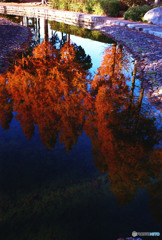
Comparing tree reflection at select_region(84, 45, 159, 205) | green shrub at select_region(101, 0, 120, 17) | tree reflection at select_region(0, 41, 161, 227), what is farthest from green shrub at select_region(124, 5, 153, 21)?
tree reflection at select_region(84, 45, 159, 205)

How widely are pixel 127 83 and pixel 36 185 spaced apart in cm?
557

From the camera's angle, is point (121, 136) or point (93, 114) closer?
point (121, 136)

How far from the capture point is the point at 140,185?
3691mm

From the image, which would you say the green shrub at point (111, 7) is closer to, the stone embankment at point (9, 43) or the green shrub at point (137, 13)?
the green shrub at point (137, 13)

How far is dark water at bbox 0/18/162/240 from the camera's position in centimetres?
302

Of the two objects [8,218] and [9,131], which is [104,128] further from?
[8,218]

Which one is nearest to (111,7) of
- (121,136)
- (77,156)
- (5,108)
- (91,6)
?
(91,6)

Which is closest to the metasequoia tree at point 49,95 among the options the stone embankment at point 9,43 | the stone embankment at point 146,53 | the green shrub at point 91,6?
the stone embankment at point 9,43

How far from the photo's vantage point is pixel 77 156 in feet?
14.5

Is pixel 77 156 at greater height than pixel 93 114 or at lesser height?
lesser

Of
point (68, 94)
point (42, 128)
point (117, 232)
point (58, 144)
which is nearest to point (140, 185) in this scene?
point (117, 232)

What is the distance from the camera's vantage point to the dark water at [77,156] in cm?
302

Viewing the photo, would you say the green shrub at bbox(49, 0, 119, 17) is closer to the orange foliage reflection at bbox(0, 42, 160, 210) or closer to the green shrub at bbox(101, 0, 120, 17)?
the green shrub at bbox(101, 0, 120, 17)

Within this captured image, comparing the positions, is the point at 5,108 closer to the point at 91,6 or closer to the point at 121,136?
the point at 121,136
